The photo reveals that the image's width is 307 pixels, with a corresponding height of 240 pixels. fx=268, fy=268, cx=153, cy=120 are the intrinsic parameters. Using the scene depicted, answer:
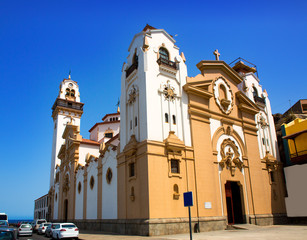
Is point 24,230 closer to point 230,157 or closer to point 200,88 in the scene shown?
point 230,157

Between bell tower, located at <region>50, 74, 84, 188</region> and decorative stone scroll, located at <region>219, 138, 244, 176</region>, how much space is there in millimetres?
35684

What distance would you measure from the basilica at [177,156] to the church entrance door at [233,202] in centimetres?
9

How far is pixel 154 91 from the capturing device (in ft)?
73.7

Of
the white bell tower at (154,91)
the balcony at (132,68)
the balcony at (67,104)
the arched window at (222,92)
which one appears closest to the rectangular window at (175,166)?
the white bell tower at (154,91)

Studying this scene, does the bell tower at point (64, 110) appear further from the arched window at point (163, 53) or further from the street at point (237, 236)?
the street at point (237, 236)

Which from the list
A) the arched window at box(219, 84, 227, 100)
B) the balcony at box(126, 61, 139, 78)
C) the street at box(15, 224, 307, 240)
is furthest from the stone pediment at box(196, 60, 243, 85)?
the street at box(15, 224, 307, 240)

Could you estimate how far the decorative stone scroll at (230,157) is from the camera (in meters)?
25.4

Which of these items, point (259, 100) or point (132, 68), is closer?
point (132, 68)

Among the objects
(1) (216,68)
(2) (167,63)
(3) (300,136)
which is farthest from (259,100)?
(2) (167,63)

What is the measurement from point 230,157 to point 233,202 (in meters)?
4.61

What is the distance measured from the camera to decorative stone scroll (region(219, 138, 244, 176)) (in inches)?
998

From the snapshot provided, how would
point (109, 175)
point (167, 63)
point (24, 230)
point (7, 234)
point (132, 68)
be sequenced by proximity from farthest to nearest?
1. point (24, 230)
2. point (109, 175)
3. point (132, 68)
4. point (167, 63)
5. point (7, 234)

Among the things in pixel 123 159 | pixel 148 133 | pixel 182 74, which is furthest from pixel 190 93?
pixel 123 159

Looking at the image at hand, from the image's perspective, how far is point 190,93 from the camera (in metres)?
24.8
